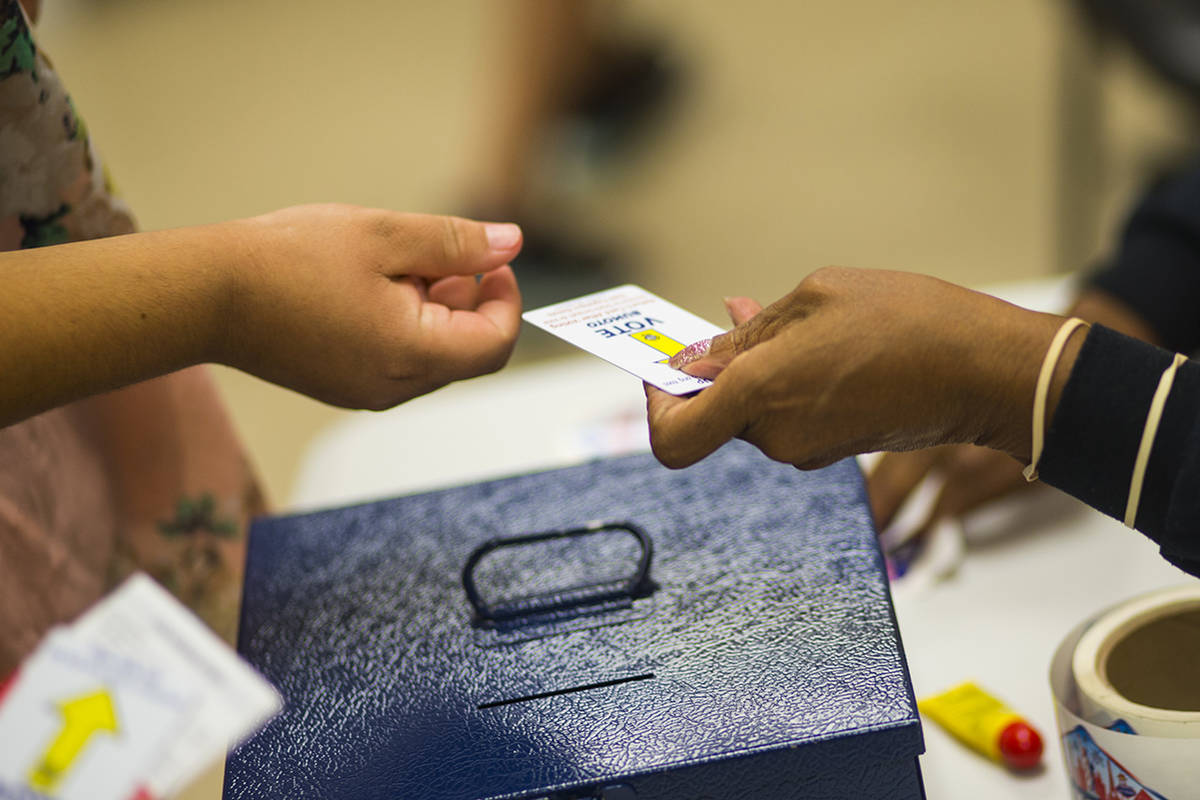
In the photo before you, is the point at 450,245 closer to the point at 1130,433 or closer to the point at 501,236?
the point at 501,236

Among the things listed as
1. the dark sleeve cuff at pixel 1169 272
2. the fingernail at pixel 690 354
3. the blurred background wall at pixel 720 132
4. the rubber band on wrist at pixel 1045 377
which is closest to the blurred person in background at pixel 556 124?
the blurred background wall at pixel 720 132

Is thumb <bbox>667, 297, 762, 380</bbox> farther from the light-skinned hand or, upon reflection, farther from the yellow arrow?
the yellow arrow

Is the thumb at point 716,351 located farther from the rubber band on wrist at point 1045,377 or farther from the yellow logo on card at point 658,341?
the rubber band on wrist at point 1045,377

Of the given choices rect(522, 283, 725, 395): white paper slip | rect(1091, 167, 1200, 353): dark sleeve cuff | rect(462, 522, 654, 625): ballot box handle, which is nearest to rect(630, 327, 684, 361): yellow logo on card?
rect(522, 283, 725, 395): white paper slip

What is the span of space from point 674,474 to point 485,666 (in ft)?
0.66

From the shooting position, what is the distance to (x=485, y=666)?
625mm

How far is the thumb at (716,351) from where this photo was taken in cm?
59

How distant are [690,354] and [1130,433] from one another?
0.22m

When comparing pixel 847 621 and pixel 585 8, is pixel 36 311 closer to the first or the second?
pixel 847 621

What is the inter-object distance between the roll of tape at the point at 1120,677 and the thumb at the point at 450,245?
397mm

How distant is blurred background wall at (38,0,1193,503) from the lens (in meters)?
2.36

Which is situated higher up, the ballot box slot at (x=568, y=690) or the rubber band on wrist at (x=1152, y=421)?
the rubber band on wrist at (x=1152, y=421)

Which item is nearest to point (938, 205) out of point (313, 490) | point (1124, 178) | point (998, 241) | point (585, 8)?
point (998, 241)

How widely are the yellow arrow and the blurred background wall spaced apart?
62.1 inches
